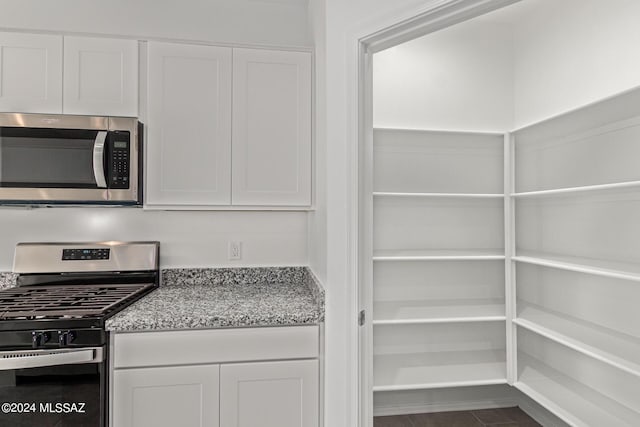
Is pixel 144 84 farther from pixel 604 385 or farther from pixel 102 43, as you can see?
pixel 604 385

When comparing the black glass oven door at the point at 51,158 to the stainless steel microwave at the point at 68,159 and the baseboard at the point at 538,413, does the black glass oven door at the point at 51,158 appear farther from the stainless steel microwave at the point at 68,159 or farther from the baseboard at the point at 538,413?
the baseboard at the point at 538,413

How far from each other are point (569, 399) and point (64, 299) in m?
2.73

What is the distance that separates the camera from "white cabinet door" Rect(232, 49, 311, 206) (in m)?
1.99

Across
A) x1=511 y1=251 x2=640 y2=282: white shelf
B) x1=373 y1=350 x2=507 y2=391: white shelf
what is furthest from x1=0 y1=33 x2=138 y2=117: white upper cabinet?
x1=511 y1=251 x2=640 y2=282: white shelf

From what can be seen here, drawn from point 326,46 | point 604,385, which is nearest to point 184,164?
point 326,46

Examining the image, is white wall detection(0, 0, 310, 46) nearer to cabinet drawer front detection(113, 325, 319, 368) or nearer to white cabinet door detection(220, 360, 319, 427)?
cabinet drawer front detection(113, 325, 319, 368)

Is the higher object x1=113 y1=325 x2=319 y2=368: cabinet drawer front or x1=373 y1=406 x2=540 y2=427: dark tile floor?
x1=113 y1=325 x2=319 y2=368: cabinet drawer front

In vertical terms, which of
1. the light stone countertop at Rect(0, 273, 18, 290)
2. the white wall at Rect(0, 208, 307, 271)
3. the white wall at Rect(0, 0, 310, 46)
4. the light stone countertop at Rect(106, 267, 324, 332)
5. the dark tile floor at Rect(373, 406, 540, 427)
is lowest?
the dark tile floor at Rect(373, 406, 540, 427)

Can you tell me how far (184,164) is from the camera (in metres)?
1.95

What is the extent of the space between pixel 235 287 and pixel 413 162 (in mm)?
1427

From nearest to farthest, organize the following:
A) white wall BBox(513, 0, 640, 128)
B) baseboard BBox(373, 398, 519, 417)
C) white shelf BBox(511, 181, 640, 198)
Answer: white shelf BBox(511, 181, 640, 198) → white wall BBox(513, 0, 640, 128) → baseboard BBox(373, 398, 519, 417)

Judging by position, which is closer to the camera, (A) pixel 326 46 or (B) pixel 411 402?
(A) pixel 326 46

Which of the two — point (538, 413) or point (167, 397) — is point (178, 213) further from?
point (538, 413)

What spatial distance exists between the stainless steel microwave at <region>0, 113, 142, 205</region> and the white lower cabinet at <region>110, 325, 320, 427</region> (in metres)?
0.74
